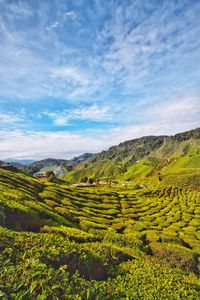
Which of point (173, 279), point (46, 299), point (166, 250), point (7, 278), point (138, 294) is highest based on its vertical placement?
point (7, 278)

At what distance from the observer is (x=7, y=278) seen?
663cm

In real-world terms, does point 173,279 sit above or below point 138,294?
below

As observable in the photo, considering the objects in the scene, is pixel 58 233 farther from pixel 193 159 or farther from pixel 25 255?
pixel 193 159

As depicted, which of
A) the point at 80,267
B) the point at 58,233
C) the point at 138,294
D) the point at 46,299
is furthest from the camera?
the point at 58,233

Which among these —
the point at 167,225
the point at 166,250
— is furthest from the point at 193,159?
the point at 166,250

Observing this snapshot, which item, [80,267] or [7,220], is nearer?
[80,267]

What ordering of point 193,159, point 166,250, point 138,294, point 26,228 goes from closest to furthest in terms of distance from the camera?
point 138,294
point 26,228
point 166,250
point 193,159

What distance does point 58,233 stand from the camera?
1336 cm

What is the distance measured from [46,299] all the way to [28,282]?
28.3 inches

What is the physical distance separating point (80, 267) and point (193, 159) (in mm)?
183950

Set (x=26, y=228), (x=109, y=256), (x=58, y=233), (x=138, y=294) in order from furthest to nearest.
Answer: (x=26, y=228)
(x=58, y=233)
(x=109, y=256)
(x=138, y=294)

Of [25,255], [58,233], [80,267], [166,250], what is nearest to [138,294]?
[80,267]

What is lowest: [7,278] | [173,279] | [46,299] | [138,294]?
[173,279]

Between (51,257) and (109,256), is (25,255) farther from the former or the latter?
(109,256)
